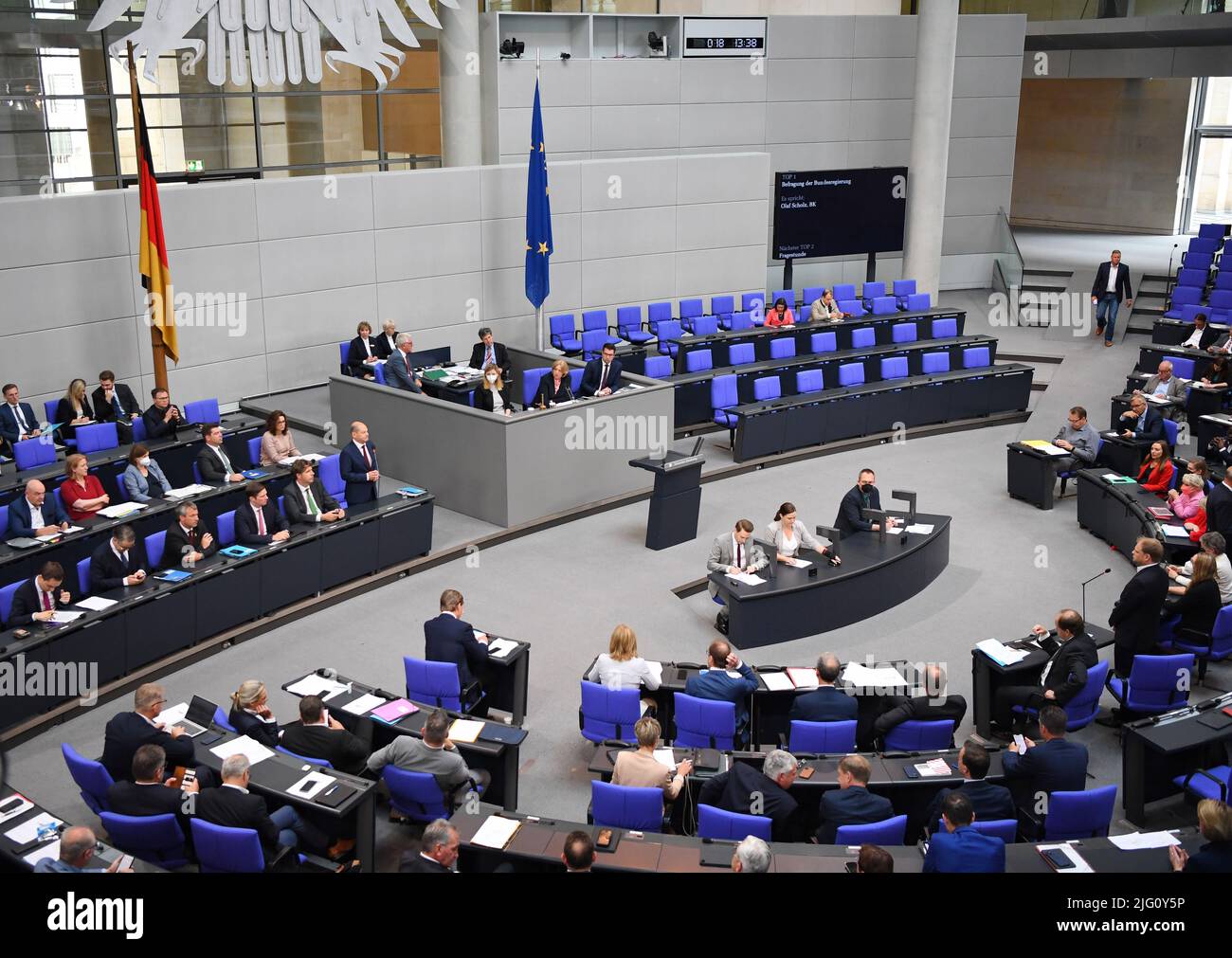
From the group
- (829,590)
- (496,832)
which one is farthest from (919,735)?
(496,832)

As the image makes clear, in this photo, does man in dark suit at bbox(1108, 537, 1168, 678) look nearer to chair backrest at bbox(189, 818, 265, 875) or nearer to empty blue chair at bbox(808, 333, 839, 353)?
chair backrest at bbox(189, 818, 265, 875)

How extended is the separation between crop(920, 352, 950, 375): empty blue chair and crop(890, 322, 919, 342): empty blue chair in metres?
1.31

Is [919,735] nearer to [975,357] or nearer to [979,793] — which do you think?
[979,793]

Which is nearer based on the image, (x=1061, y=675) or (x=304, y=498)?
(x=1061, y=675)

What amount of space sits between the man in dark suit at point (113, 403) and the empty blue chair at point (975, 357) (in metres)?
10.7

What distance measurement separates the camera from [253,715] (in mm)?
7180

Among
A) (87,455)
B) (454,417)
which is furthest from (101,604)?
(454,417)

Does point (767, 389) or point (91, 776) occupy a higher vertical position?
point (767, 389)

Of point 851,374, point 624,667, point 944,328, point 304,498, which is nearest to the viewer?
point 624,667

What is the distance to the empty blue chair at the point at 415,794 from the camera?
22.2 feet

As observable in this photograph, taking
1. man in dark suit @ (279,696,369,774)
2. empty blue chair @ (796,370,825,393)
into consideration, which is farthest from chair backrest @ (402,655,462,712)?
empty blue chair @ (796,370,825,393)

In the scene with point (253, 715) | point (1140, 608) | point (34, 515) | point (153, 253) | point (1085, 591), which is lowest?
point (1085, 591)

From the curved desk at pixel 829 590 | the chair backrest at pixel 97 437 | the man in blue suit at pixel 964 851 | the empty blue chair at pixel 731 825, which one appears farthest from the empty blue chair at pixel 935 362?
the man in blue suit at pixel 964 851

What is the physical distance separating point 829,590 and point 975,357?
7.99m
